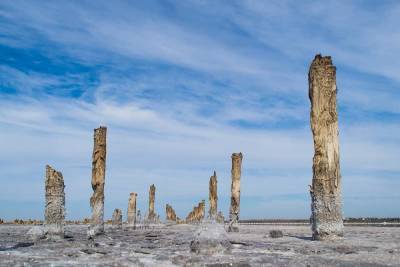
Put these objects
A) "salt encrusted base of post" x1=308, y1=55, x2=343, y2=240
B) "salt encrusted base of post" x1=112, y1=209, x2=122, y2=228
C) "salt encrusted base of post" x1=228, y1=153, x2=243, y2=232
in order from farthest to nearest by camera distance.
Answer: "salt encrusted base of post" x1=112, y1=209, x2=122, y2=228 < "salt encrusted base of post" x1=228, y1=153, x2=243, y2=232 < "salt encrusted base of post" x1=308, y1=55, x2=343, y2=240

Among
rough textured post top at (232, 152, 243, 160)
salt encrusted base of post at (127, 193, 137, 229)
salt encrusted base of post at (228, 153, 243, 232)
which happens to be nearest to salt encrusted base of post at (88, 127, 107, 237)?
salt encrusted base of post at (228, 153, 243, 232)

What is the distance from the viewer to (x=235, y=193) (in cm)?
2220

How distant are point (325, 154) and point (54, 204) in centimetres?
915

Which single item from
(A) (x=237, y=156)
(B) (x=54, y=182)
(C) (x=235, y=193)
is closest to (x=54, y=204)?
(B) (x=54, y=182)

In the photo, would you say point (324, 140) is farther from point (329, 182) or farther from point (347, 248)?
point (347, 248)

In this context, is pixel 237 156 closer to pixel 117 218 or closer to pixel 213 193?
pixel 213 193

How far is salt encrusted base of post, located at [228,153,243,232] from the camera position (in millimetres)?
22000

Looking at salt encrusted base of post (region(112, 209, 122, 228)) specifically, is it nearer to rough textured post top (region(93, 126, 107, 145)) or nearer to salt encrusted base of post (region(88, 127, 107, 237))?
salt encrusted base of post (region(88, 127, 107, 237))

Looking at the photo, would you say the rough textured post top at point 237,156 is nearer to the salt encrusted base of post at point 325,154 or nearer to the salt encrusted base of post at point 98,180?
the salt encrusted base of post at point 98,180

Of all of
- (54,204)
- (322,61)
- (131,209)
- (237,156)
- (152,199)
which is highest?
(322,61)

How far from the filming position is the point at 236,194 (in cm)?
2217

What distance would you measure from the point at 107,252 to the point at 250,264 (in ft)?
12.5

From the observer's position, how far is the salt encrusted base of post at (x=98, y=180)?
18.2 meters

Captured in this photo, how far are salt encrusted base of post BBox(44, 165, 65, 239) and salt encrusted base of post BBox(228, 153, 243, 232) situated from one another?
26.1 feet
